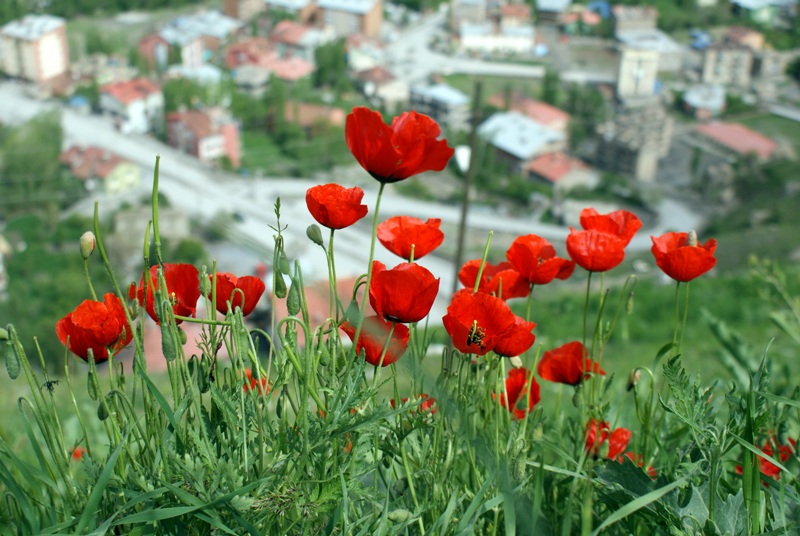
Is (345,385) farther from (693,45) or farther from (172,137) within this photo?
(693,45)

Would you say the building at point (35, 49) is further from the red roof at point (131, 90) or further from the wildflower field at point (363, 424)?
the wildflower field at point (363, 424)

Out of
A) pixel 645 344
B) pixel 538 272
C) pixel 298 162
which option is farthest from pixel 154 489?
pixel 298 162

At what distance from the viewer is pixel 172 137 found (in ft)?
105

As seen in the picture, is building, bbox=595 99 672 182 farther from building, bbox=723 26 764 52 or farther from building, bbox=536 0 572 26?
building, bbox=536 0 572 26

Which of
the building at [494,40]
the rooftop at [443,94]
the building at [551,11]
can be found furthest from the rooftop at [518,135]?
the building at [551,11]

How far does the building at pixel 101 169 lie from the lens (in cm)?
2686

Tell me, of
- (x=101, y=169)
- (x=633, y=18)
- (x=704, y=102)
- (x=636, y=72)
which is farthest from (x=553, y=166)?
(x=633, y=18)

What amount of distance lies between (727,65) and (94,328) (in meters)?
42.1

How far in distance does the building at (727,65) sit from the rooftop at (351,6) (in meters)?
16.7

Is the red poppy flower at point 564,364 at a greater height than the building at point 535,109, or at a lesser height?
greater

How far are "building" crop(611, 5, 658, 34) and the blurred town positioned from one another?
0.23 metres

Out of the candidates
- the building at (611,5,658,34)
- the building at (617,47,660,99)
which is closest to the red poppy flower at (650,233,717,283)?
the building at (617,47,660,99)

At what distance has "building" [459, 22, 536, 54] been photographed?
4200 cm

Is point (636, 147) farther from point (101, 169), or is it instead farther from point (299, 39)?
point (101, 169)
